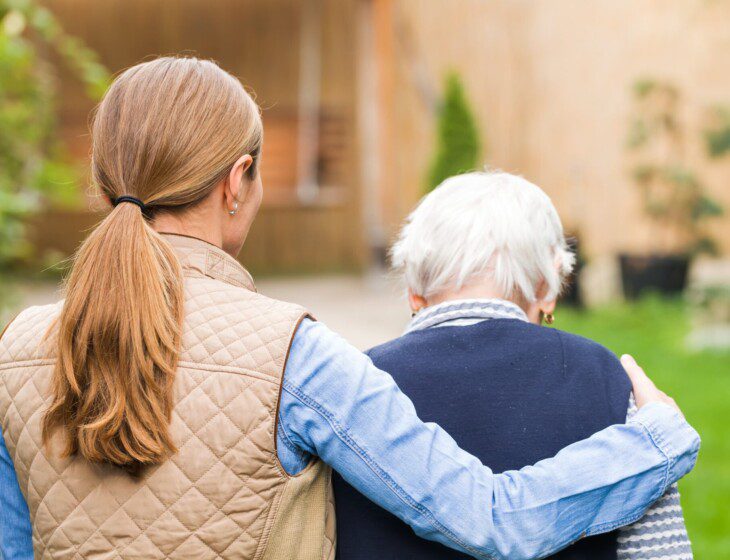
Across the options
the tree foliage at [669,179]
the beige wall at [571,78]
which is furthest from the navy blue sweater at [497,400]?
the beige wall at [571,78]

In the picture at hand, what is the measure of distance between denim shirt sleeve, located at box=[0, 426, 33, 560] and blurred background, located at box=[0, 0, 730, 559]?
5.73 metres

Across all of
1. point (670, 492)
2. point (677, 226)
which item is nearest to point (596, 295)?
point (677, 226)

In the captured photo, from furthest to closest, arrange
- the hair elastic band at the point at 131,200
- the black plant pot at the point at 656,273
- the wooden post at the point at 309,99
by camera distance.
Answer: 1. the wooden post at the point at 309,99
2. the black plant pot at the point at 656,273
3. the hair elastic band at the point at 131,200

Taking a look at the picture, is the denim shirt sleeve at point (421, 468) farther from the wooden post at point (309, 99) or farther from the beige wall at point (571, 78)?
the wooden post at point (309, 99)

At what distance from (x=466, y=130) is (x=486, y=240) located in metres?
8.03

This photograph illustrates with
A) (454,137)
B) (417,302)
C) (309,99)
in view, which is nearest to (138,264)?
(417,302)

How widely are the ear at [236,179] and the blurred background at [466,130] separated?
575 centimetres

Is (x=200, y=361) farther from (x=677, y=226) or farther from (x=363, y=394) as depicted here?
(x=677, y=226)

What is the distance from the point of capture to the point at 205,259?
5.14ft

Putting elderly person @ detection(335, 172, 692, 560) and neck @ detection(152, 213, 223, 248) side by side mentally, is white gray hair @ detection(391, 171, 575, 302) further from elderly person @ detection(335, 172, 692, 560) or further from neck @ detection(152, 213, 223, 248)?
neck @ detection(152, 213, 223, 248)

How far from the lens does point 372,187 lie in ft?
37.7

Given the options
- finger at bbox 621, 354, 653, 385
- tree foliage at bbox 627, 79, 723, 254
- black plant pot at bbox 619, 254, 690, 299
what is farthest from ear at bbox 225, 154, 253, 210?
tree foliage at bbox 627, 79, 723, 254

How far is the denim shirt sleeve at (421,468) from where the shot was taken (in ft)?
4.63

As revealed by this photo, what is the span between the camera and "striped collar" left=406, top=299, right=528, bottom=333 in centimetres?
174
